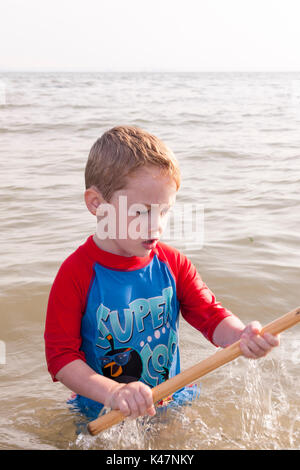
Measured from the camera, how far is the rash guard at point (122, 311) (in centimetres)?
195

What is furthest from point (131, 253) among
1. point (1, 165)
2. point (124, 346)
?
point (1, 165)

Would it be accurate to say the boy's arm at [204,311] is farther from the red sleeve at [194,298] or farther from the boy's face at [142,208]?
the boy's face at [142,208]

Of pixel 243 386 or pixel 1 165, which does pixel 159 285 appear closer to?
pixel 243 386

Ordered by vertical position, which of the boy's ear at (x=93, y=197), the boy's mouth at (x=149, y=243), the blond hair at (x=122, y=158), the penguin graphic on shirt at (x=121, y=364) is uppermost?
the blond hair at (x=122, y=158)

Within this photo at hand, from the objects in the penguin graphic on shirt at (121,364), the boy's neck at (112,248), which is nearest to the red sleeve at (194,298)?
the boy's neck at (112,248)

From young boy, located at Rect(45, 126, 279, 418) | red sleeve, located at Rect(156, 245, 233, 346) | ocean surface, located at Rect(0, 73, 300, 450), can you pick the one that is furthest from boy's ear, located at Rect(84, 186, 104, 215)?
ocean surface, located at Rect(0, 73, 300, 450)

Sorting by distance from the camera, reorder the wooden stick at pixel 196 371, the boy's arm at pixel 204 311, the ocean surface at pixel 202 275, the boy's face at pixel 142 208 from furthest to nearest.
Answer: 1. the ocean surface at pixel 202 275
2. the boy's arm at pixel 204 311
3. the boy's face at pixel 142 208
4. the wooden stick at pixel 196 371

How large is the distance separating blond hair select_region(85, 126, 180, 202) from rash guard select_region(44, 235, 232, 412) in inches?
9.8

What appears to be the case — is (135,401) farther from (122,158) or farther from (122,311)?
(122,158)

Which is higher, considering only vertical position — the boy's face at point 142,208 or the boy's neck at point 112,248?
the boy's face at point 142,208

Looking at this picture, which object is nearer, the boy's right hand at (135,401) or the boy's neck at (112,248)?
the boy's right hand at (135,401)

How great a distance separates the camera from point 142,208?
185cm
